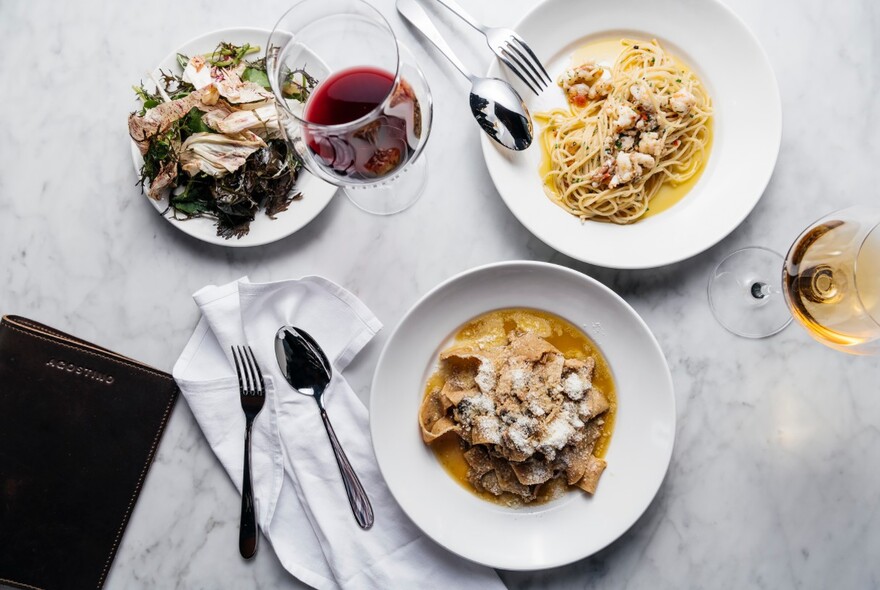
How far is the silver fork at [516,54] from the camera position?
9.69 feet

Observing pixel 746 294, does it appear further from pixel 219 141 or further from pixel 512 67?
pixel 219 141

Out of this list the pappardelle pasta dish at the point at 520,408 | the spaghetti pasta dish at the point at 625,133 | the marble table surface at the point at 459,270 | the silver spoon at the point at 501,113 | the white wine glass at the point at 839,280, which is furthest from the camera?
the marble table surface at the point at 459,270

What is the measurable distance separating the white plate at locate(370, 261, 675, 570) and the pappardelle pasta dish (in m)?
0.05

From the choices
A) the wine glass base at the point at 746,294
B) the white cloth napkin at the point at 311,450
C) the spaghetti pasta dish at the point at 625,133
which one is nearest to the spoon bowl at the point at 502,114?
the spaghetti pasta dish at the point at 625,133

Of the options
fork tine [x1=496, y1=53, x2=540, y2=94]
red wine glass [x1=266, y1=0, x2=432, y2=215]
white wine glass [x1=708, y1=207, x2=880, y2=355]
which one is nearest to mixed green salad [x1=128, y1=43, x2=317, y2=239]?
red wine glass [x1=266, y1=0, x2=432, y2=215]

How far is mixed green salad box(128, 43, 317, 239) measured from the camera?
9.49ft

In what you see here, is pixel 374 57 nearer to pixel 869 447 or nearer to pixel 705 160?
pixel 705 160

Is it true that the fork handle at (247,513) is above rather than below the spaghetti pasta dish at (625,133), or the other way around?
below

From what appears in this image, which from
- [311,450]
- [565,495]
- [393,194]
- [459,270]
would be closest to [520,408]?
[565,495]

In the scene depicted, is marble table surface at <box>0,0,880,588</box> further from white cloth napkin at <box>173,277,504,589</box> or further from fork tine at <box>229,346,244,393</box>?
fork tine at <box>229,346,244,393</box>

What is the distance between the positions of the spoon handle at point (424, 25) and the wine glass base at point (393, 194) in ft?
1.64

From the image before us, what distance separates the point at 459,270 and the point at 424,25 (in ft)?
3.74

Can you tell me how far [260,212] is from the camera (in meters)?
3.01

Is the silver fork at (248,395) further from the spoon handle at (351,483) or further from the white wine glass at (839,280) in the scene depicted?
the white wine glass at (839,280)
